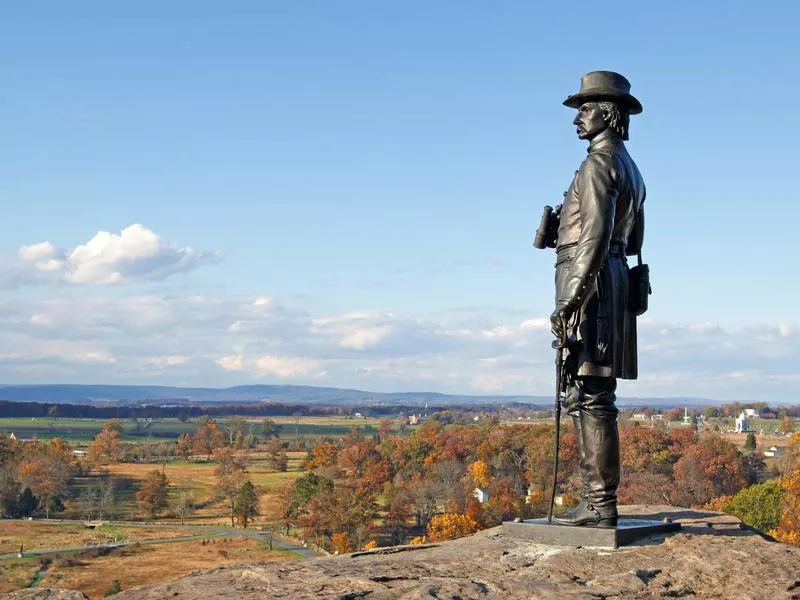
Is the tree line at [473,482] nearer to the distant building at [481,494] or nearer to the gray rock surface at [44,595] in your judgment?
the distant building at [481,494]

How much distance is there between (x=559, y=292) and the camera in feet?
29.7

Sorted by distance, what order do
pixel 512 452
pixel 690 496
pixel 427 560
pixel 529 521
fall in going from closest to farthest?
1. pixel 427 560
2. pixel 529 521
3. pixel 690 496
4. pixel 512 452

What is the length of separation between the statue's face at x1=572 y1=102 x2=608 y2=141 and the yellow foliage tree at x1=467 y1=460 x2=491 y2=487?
75.9 meters

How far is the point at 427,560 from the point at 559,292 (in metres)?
2.81

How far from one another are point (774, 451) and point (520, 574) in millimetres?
105223

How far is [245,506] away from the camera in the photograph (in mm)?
85062


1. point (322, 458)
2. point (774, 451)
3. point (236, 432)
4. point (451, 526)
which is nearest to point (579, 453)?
point (451, 526)

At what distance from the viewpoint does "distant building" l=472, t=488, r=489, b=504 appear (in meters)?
77.4

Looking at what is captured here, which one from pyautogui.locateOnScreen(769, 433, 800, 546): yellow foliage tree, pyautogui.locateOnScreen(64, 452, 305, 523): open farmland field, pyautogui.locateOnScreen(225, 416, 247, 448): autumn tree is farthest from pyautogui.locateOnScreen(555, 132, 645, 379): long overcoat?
pyautogui.locateOnScreen(225, 416, 247, 448): autumn tree

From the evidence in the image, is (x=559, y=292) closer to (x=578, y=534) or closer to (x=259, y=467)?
(x=578, y=534)

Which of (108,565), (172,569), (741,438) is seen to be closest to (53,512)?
(108,565)

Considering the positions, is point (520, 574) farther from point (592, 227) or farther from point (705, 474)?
point (705, 474)

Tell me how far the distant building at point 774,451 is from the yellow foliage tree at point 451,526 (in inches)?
1752

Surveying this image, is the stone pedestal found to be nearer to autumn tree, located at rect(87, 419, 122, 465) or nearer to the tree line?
the tree line
